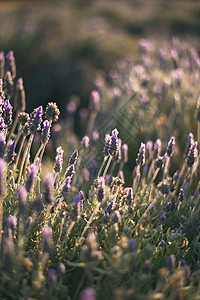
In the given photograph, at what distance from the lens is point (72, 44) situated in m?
7.41

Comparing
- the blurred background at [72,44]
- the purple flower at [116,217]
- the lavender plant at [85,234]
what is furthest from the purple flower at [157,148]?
the blurred background at [72,44]

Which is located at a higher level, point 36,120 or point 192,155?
point 36,120

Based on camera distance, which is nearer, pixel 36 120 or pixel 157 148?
pixel 36 120

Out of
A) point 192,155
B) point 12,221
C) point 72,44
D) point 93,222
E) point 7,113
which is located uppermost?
point 72,44

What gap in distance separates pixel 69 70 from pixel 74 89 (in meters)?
0.72

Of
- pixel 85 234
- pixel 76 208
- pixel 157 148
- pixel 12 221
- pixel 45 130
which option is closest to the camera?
pixel 12 221

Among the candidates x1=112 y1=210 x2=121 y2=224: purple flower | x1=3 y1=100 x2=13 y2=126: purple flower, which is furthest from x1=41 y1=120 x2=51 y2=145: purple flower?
x1=112 y1=210 x2=121 y2=224: purple flower

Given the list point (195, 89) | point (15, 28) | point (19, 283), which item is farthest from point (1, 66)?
point (15, 28)

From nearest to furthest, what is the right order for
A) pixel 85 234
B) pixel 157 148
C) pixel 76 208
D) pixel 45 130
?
pixel 76 208 → pixel 45 130 → pixel 85 234 → pixel 157 148

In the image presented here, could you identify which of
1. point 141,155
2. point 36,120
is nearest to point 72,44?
point 141,155

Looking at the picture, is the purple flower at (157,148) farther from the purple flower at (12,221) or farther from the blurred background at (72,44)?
the blurred background at (72,44)

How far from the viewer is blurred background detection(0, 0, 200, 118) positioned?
20.2 ft

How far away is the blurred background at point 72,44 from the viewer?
6.14 meters

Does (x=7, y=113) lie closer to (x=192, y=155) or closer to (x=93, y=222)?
(x=93, y=222)
